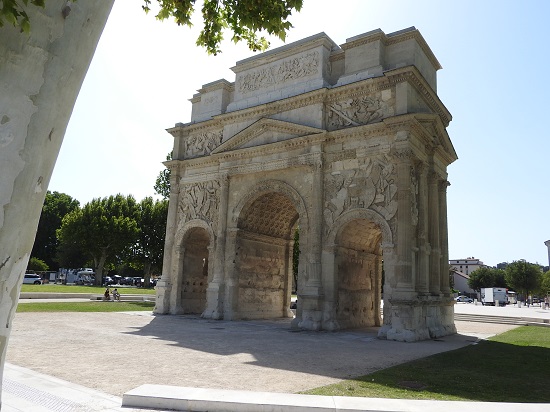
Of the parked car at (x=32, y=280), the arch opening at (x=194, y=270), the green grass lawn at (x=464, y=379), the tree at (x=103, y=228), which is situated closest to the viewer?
the green grass lawn at (x=464, y=379)

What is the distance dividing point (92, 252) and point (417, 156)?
42.8 m

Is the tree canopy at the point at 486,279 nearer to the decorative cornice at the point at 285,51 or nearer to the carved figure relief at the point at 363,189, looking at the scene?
the decorative cornice at the point at 285,51

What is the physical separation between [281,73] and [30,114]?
70.0 ft

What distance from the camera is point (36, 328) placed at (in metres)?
14.7

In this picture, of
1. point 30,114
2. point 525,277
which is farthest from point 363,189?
point 525,277

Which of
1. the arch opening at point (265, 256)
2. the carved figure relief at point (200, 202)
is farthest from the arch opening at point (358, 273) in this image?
the carved figure relief at point (200, 202)

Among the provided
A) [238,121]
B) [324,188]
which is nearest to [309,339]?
[324,188]

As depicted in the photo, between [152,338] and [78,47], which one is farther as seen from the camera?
[152,338]

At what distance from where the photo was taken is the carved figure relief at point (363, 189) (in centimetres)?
1795

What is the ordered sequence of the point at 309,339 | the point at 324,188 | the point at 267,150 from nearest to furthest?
the point at 309,339 < the point at 324,188 < the point at 267,150

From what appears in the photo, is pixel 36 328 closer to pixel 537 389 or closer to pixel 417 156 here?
pixel 537 389

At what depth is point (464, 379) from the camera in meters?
8.88

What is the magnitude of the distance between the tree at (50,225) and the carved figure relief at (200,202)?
44.5m

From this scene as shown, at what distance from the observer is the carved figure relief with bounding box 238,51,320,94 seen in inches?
856
